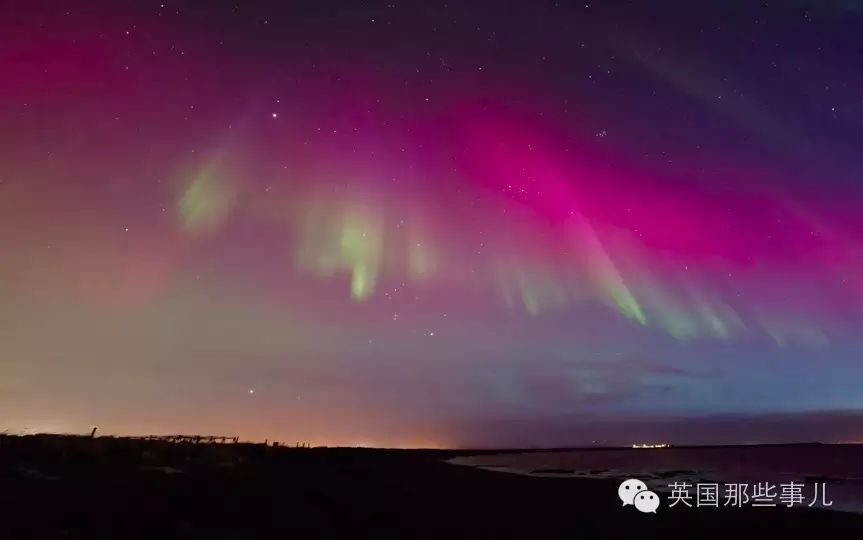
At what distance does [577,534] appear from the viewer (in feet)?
64.4

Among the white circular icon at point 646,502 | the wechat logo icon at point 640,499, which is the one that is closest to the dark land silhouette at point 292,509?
the wechat logo icon at point 640,499

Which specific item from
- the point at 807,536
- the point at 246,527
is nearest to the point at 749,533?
the point at 807,536

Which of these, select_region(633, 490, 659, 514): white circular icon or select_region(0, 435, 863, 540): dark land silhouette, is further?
select_region(633, 490, 659, 514): white circular icon

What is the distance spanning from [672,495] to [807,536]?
1090 cm

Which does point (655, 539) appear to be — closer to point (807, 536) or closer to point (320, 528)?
point (807, 536)

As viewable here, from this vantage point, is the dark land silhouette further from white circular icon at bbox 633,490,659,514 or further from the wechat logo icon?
white circular icon at bbox 633,490,659,514

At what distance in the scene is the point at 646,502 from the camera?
26594mm

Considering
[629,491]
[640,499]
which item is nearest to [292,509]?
[640,499]

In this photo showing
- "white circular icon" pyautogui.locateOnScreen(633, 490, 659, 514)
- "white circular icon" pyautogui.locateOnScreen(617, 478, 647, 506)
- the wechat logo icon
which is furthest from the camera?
"white circular icon" pyautogui.locateOnScreen(617, 478, 647, 506)

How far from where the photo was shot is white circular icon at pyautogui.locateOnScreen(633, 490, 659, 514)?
995 inches

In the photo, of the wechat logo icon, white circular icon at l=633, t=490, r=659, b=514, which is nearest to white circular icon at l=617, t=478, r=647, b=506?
the wechat logo icon

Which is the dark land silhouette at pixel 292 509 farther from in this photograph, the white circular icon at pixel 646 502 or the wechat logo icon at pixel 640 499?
the white circular icon at pixel 646 502

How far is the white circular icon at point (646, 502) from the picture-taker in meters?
25.3

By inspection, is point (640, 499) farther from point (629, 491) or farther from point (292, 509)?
point (292, 509)
